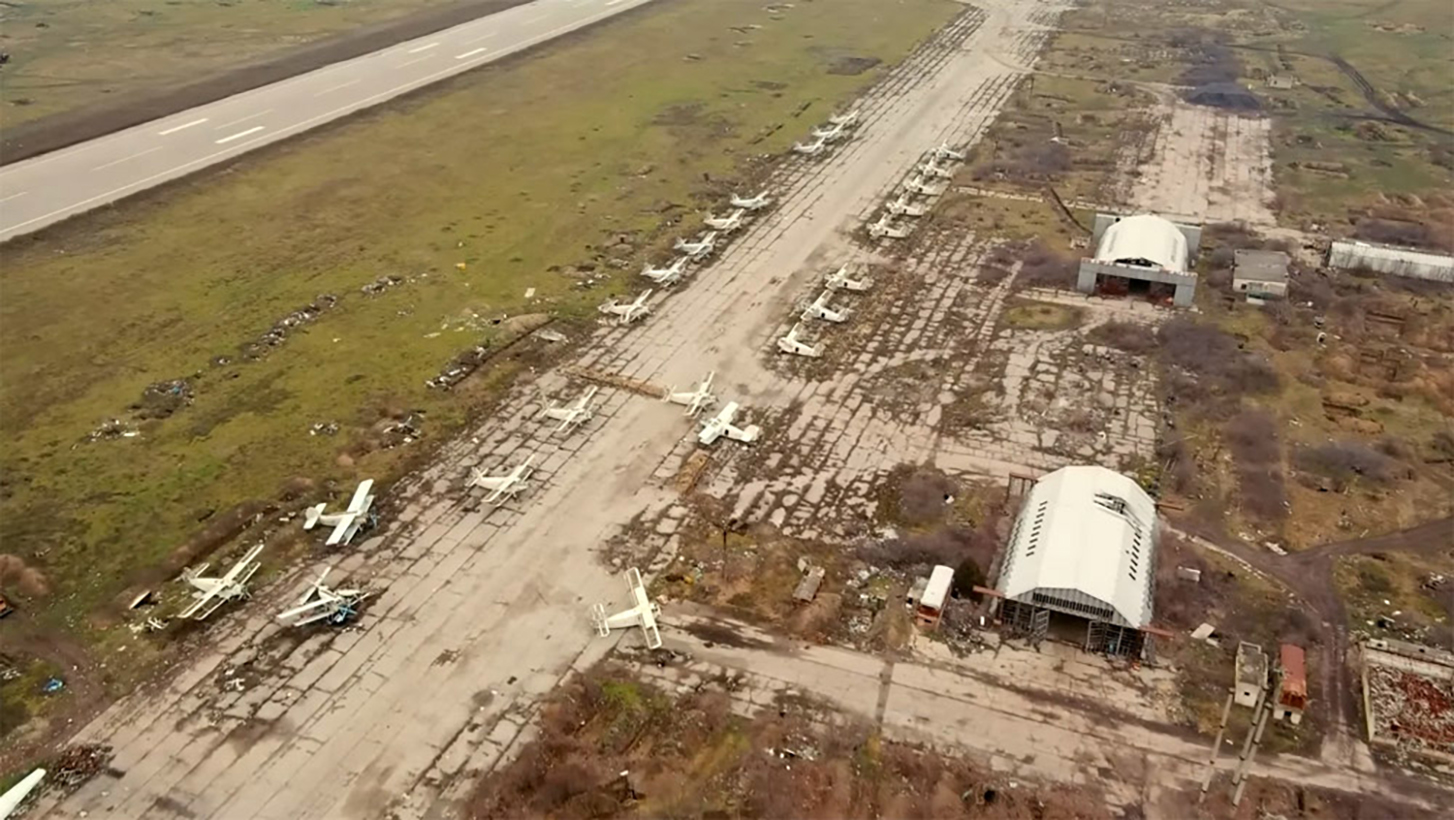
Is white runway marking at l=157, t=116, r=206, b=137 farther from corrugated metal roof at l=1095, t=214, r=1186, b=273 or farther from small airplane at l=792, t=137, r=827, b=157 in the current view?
corrugated metal roof at l=1095, t=214, r=1186, b=273

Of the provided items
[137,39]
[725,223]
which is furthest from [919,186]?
[137,39]

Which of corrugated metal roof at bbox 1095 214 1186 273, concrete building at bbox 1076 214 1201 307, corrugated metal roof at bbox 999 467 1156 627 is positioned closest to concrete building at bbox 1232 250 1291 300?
concrete building at bbox 1076 214 1201 307

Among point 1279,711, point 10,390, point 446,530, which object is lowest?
point 1279,711

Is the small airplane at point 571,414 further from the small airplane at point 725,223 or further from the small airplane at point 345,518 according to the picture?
→ the small airplane at point 725,223

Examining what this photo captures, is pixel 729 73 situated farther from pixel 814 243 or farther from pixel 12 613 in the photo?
pixel 12 613

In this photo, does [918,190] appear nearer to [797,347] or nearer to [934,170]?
[934,170]

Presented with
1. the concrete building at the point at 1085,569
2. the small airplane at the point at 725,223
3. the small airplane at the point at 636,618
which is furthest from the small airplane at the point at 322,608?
the small airplane at the point at 725,223

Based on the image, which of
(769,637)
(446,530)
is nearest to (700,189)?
(446,530)
